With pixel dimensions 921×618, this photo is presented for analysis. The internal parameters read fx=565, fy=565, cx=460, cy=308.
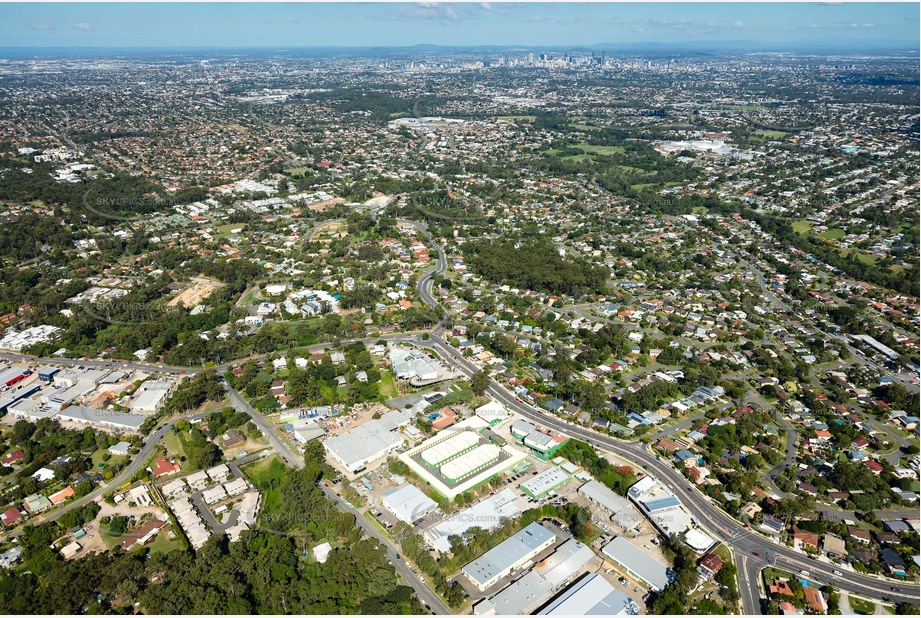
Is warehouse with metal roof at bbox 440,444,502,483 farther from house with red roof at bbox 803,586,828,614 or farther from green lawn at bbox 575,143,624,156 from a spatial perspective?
green lawn at bbox 575,143,624,156

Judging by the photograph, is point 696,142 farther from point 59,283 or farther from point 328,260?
point 59,283

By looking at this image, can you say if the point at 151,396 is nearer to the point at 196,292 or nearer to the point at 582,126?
the point at 196,292

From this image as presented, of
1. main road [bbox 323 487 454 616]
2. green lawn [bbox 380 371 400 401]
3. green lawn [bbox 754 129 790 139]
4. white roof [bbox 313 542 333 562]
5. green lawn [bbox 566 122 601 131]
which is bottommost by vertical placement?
green lawn [bbox 380 371 400 401]

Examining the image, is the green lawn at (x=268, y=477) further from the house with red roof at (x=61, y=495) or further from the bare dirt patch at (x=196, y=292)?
the bare dirt patch at (x=196, y=292)

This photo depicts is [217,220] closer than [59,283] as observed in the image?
No

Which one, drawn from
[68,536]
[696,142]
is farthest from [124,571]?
[696,142]

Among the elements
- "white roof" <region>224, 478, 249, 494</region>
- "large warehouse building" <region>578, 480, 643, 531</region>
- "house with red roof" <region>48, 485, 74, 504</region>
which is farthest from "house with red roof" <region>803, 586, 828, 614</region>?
"house with red roof" <region>48, 485, 74, 504</region>

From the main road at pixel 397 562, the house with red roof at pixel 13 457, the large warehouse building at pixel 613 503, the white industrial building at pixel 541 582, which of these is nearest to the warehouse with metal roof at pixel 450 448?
the main road at pixel 397 562
